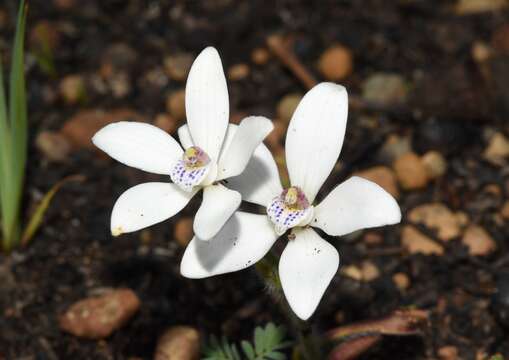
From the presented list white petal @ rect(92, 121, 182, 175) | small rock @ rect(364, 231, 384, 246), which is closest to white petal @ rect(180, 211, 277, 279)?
white petal @ rect(92, 121, 182, 175)

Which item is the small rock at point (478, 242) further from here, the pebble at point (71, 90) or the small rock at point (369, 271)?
the pebble at point (71, 90)

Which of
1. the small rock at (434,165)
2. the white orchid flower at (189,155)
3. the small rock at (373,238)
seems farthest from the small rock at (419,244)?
the white orchid flower at (189,155)

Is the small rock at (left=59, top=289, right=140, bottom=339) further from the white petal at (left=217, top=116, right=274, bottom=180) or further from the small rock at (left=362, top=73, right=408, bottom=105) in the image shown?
the small rock at (left=362, top=73, right=408, bottom=105)

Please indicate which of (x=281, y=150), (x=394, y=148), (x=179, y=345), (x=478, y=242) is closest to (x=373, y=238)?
(x=478, y=242)

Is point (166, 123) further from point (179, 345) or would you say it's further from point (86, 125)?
point (179, 345)

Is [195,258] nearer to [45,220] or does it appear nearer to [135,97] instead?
[45,220]

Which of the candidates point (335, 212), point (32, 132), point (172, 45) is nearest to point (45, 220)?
point (32, 132)
